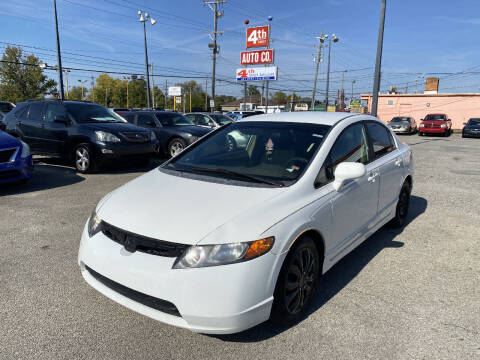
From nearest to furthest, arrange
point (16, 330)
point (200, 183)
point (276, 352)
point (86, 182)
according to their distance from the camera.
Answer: point (276, 352) < point (16, 330) < point (200, 183) < point (86, 182)

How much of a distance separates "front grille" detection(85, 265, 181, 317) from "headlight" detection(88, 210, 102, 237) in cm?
A: 34

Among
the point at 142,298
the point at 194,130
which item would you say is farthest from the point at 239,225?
the point at 194,130

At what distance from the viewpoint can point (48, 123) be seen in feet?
29.4

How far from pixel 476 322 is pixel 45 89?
6057cm

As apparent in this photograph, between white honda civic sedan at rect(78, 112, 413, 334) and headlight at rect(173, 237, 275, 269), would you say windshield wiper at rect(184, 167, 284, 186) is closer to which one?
white honda civic sedan at rect(78, 112, 413, 334)

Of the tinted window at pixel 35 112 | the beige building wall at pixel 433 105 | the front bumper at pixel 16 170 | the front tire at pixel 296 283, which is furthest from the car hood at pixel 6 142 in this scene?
the beige building wall at pixel 433 105

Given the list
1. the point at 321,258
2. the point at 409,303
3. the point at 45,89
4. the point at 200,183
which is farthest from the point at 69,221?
the point at 45,89

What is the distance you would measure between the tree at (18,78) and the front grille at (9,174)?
5100 cm

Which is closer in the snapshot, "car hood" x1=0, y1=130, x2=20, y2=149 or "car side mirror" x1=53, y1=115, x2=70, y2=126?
"car hood" x1=0, y1=130, x2=20, y2=149

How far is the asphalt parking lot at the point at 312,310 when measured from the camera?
2.41 meters

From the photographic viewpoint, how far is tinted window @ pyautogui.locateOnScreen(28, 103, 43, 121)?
9203mm

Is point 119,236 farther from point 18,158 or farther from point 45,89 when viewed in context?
point 45,89

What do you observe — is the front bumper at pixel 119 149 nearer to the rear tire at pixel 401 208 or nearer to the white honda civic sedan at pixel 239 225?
the white honda civic sedan at pixel 239 225

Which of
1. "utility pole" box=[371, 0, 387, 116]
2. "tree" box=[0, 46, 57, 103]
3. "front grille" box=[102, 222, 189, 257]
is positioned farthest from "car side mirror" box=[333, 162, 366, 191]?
"tree" box=[0, 46, 57, 103]
